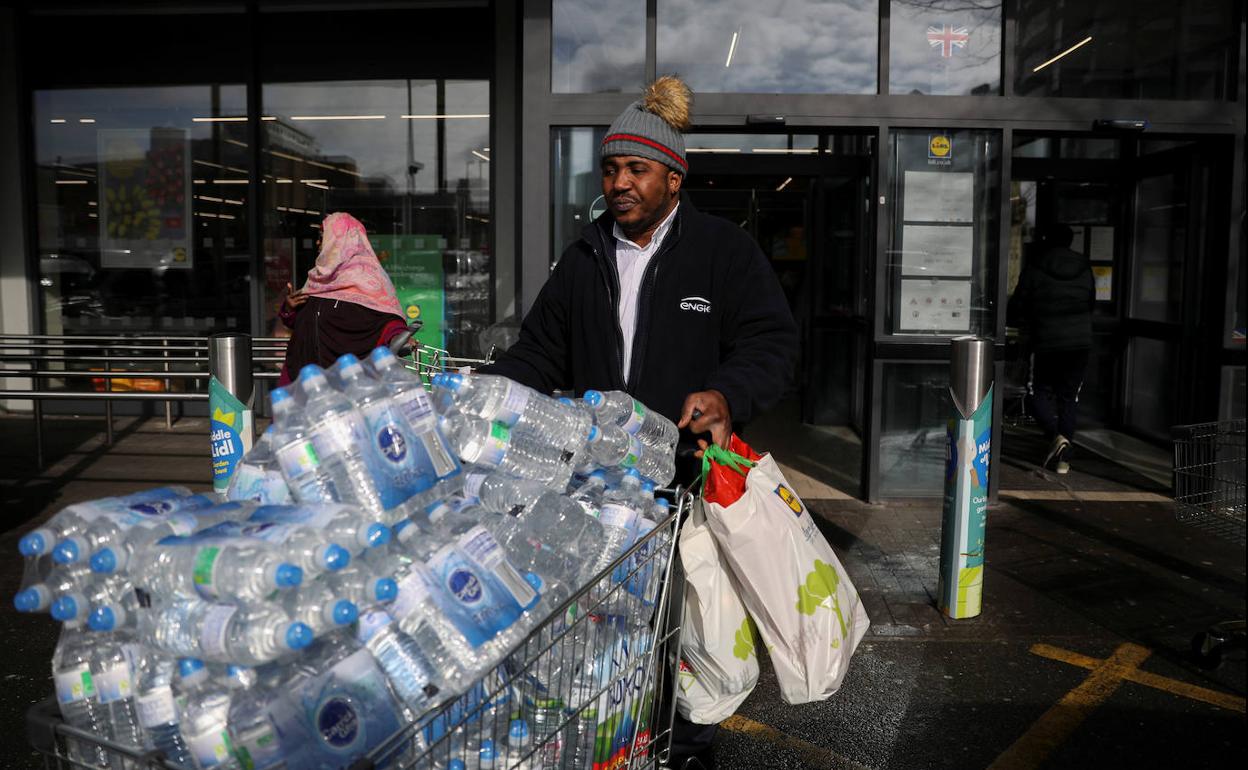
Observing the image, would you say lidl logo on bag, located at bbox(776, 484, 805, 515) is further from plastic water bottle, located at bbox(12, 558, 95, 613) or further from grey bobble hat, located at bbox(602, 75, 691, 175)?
plastic water bottle, located at bbox(12, 558, 95, 613)

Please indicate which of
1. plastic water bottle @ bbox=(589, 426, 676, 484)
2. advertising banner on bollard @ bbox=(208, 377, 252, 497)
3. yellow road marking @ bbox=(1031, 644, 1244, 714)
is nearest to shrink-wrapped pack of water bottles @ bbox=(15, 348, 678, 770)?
plastic water bottle @ bbox=(589, 426, 676, 484)

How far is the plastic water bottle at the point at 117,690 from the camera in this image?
1961 mm

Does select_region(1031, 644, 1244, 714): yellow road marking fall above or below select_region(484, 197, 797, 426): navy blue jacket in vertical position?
below

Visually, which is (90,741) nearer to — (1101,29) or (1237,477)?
(1237,477)

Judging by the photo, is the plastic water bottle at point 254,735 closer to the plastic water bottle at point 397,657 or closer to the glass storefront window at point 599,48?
the plastic water bottle at point 397,657

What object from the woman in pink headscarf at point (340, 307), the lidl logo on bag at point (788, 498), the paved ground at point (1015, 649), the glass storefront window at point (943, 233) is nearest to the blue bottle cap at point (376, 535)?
the lidl logo on bag at point (788, 498)

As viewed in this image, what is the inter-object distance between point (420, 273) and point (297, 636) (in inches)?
348

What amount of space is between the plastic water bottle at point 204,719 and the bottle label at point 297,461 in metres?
0.42

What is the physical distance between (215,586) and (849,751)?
2884 millimetres

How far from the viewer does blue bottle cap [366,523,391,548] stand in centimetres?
194

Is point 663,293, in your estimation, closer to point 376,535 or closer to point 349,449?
point 349,449


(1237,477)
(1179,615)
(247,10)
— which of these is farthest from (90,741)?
(247,10)

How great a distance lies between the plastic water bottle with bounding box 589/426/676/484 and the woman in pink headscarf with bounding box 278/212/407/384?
A: 3048mm

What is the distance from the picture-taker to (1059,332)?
8906 mm
